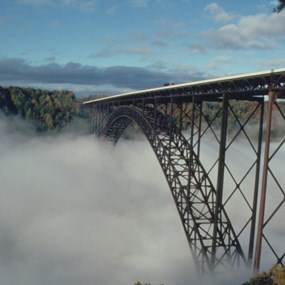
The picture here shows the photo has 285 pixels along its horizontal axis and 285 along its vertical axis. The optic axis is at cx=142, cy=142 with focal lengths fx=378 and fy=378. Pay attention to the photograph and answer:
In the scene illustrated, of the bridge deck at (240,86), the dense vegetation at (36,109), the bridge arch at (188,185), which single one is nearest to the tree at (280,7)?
the bridge deck at (240,86)

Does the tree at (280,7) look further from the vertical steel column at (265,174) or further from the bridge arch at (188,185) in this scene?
the bridge arch at (188,185)

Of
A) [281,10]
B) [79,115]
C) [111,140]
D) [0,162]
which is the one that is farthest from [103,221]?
[79,115]

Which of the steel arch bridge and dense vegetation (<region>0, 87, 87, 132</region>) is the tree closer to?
the steel arch bridge

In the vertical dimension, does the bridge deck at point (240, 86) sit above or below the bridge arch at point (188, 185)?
above

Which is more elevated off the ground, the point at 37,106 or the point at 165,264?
the point at 37,106

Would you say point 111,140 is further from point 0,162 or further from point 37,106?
point 37,106

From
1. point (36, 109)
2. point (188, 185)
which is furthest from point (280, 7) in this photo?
point (36, 109)
